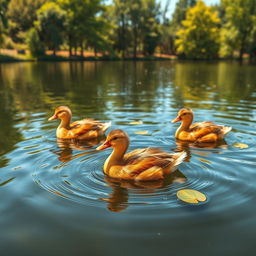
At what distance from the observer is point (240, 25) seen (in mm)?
66375

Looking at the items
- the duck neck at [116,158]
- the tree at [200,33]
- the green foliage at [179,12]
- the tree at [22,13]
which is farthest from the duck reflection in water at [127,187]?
the green foliage at [179,12]

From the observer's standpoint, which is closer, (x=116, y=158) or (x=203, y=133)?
(x=116, y=158)

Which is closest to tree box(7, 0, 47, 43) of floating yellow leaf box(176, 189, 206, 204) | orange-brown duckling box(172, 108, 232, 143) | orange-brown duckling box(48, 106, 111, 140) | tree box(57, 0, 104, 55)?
tree box(57, 0, 104, 55)

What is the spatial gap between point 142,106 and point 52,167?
7.90 meters

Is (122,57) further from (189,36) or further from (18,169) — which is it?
(18,169)

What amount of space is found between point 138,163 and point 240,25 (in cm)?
7007

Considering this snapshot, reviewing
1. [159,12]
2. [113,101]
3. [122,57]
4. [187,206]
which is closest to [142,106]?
[113,101]

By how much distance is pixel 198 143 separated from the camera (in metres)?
8.36

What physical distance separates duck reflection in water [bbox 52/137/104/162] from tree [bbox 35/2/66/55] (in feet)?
182

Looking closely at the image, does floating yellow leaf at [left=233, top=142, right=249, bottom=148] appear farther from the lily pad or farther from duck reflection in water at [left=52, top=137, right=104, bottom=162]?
duck reflection in water at [left=52, top=137, right=104, bottom=162]

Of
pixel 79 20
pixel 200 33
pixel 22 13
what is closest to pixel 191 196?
pixel 79 20

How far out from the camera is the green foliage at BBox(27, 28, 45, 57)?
2306 inches

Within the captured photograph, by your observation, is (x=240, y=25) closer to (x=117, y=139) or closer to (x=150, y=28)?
(x=150, y=28)

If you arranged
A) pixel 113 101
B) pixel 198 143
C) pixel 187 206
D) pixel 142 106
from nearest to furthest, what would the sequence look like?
pixel 187 206
pixel 198 143
pixel 142 106
pixel 113 101
